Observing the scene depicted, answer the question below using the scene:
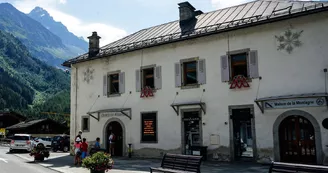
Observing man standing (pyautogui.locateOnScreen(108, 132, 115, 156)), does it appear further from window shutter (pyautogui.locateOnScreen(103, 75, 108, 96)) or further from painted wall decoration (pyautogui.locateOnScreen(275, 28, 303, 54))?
painted wall decoration (pyautogui.locateOnScreen(275, 28, 303, 54))

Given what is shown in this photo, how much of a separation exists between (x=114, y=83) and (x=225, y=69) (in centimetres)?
839

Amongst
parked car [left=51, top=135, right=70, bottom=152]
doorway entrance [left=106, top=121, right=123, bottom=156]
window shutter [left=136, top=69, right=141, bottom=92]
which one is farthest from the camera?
parked car [left=51, top=135, right=70, bottom=152]

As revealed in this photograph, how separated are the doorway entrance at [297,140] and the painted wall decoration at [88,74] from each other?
13.7 metres

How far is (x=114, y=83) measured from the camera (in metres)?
21.8

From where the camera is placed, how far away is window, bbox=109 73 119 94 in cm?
2156

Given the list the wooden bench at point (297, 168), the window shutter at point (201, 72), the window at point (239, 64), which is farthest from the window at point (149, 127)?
the wooden bench at point (297, 168)

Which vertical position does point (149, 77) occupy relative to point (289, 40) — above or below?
below

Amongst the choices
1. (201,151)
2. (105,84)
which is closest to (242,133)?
(201,151)

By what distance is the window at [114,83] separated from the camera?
2108 centimetres

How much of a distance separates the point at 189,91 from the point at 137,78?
13.2ft

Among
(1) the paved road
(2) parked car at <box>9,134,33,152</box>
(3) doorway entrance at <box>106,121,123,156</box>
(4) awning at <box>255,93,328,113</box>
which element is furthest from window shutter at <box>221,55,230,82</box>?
(2) parked car at <box>9,134,33,152</box>

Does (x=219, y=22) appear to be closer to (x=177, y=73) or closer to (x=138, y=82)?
(x=177, y=73)

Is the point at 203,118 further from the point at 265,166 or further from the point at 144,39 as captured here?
the point at 144,39

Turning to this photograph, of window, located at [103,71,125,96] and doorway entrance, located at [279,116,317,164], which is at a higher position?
window, located at [103,71,125,96]
